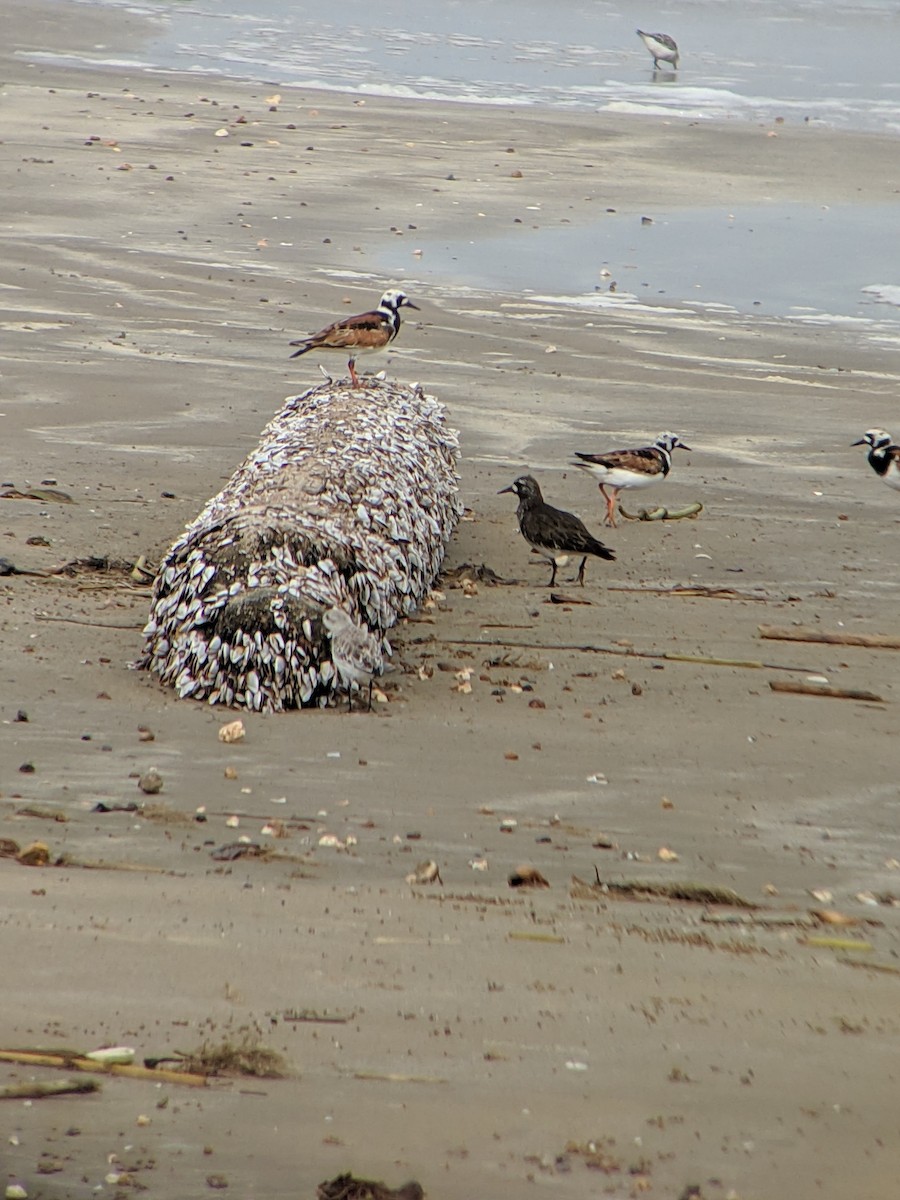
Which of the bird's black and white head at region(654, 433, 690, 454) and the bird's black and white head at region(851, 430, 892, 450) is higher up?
the bird's black and white head at region(851, 430, 892, 450)

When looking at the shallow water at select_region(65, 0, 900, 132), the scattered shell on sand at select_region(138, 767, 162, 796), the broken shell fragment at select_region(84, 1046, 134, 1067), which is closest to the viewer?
the broken shell fragment at select_region(84, 1046, 134, 1067)

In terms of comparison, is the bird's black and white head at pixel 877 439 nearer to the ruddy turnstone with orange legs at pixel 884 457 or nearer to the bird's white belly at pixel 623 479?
the ruddy turnstone with orange legs at pixel 884 457

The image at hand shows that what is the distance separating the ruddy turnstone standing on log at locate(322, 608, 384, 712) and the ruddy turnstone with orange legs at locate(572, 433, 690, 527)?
3402 mm

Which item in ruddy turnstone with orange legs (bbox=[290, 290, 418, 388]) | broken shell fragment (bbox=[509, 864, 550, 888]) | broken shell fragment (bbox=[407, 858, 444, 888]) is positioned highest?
ruddy turnstone with orange legs (bbox=[290, 290, 418, 388])

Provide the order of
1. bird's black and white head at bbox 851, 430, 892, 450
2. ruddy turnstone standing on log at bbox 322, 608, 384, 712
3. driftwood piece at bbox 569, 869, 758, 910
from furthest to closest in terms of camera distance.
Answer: bird's black and white head at bbox 851, 430, 892, 450 → ruddy turnstone standing on log at bbox 322, 608, 384, 712 → driftwood piece at bbox 569, 869, 758, 910

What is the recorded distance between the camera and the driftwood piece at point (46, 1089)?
118 inches

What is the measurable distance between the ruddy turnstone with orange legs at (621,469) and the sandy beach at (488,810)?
0.91 feet

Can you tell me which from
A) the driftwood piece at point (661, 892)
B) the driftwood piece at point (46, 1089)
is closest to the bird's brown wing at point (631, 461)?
the driftwood piece at point (661, 892)

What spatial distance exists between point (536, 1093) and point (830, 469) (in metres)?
8.17

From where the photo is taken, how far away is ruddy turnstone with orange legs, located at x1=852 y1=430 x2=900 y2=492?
390 inches

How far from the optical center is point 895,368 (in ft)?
44.9

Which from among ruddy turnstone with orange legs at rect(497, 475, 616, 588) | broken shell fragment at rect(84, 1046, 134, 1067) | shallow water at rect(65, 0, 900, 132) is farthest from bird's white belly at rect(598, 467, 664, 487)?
shallow water at rect(65, 0, 900, 132)

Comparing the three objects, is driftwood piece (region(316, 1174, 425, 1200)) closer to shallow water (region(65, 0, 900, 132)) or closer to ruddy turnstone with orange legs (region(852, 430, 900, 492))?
ruddy turnstone with orange legs (region(852, 430, 900, 492))

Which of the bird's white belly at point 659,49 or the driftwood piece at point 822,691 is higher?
the bird's white belly at point 659,49
